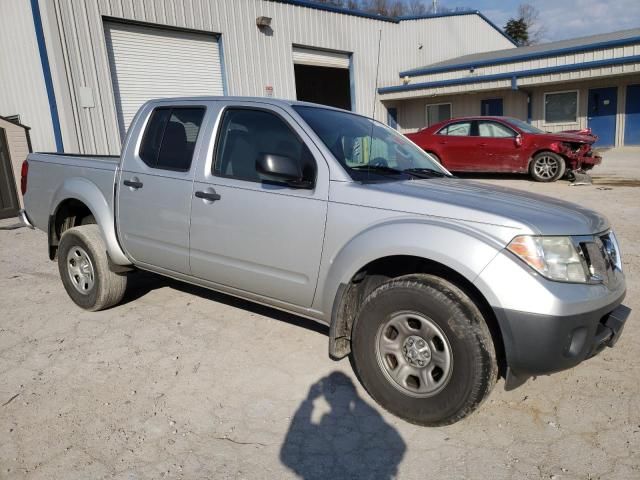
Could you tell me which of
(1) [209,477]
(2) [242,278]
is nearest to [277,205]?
(2) [242,278]

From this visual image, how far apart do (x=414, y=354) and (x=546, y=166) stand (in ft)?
34.8

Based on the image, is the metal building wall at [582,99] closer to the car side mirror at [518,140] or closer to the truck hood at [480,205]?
the car side mirror at [518,140]

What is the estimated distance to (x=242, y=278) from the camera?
136 inches

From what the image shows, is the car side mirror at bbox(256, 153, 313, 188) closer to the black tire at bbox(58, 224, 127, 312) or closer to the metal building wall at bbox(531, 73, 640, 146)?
the black tire at bbox(58, 224, 127, 312)

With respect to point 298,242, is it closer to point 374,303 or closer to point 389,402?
point 374,303

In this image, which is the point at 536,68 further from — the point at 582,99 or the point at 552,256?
the point at 552,256

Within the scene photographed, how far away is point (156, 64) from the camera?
1255 cm

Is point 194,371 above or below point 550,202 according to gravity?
below

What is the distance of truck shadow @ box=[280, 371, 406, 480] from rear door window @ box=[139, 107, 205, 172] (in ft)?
6.62

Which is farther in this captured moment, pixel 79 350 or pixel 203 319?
pixel 203 319

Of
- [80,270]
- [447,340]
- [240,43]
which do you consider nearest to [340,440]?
[447,340]

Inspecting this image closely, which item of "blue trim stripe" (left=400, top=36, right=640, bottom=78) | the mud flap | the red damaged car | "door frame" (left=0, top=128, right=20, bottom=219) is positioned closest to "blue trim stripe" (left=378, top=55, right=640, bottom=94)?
"blue trim stripe" (left=400, top=36, right=640, bottom=78)

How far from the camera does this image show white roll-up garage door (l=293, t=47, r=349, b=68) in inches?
646

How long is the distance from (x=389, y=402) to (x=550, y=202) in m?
1.56
